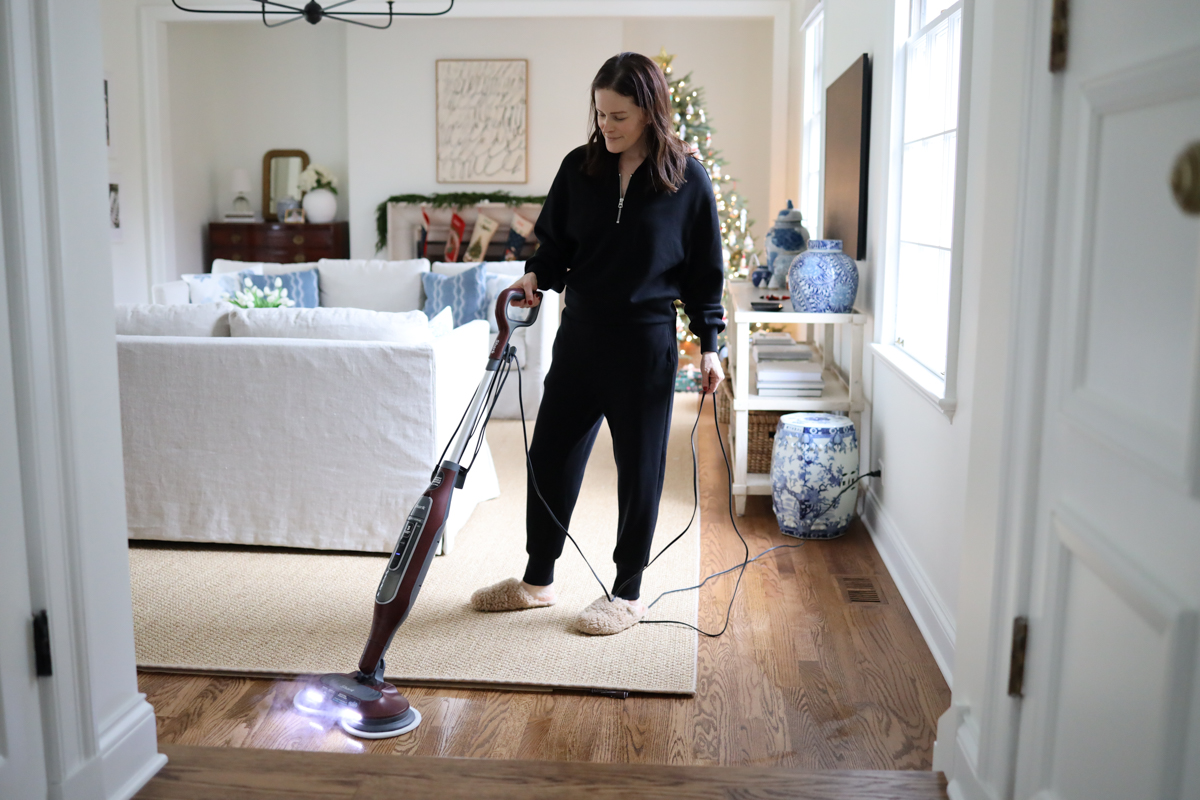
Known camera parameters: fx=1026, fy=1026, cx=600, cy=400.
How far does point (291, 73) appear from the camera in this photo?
26.9ft

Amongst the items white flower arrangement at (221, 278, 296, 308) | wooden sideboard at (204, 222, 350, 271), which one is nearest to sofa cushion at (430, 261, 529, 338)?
white flower arrangement at (221, 278, 296, 308)

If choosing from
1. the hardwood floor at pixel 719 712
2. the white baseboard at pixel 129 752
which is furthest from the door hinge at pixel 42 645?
the hardwood floor at pixel 719 712

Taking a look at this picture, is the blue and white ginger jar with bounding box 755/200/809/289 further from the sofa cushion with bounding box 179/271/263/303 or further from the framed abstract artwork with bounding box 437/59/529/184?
the framed abstract artwork with bounding box 437/59/529/184

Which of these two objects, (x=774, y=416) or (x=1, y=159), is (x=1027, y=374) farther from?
(x=774, y=416)

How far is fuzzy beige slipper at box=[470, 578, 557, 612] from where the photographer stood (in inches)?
111

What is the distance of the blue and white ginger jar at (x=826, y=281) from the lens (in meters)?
3.59

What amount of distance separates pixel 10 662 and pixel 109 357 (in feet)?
1.60

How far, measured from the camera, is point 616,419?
8.36ft

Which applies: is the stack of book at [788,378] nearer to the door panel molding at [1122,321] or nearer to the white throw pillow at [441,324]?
the white throw pillow at [441,324]

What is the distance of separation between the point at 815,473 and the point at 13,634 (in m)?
2.46

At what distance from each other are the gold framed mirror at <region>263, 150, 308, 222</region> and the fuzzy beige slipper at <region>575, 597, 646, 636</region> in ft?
21.1

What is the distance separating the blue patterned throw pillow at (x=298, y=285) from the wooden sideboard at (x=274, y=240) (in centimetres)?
223

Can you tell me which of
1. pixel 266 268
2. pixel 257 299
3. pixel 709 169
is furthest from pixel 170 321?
pixel 709 169

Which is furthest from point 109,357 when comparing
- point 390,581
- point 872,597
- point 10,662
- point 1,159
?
point 872,597
